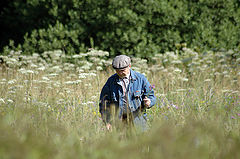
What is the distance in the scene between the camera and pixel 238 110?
12.6 ft

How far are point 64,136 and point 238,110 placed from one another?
2.88 meters

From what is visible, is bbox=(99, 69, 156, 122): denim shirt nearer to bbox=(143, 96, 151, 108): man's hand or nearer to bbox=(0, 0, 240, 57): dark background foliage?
bbox=(143, 96, 151, 108): man's hand

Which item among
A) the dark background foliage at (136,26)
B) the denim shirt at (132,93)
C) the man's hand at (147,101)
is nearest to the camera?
the man's hand at (147,101)

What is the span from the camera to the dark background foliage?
909 centimetres

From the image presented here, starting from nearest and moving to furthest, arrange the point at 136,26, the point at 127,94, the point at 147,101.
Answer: the point at 147,101 → the point at 127,94 → the point at 136,26

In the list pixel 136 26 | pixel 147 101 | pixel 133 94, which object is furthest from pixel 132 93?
pixel 136 26

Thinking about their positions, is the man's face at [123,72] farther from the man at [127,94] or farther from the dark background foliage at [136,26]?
the dark background foliage at [136,26]

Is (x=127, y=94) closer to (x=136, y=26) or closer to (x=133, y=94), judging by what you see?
(x=133, y=94)

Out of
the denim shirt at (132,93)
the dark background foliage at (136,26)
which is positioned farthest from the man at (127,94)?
the dark background foliage at (136,26)

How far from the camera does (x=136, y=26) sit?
916 centimetres

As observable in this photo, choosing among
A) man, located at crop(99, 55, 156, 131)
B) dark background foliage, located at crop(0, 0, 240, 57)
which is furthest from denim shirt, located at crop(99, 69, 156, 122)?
dark background foliage, located at crop(0, 0, 240, 57)

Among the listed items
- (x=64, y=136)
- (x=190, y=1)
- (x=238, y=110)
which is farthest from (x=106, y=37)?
(x=64, y=136)

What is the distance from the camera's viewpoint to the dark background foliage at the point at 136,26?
29.8 feet

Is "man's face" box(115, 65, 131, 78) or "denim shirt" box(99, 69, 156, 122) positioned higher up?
"man's face" box(115, 65, 131, 78)
